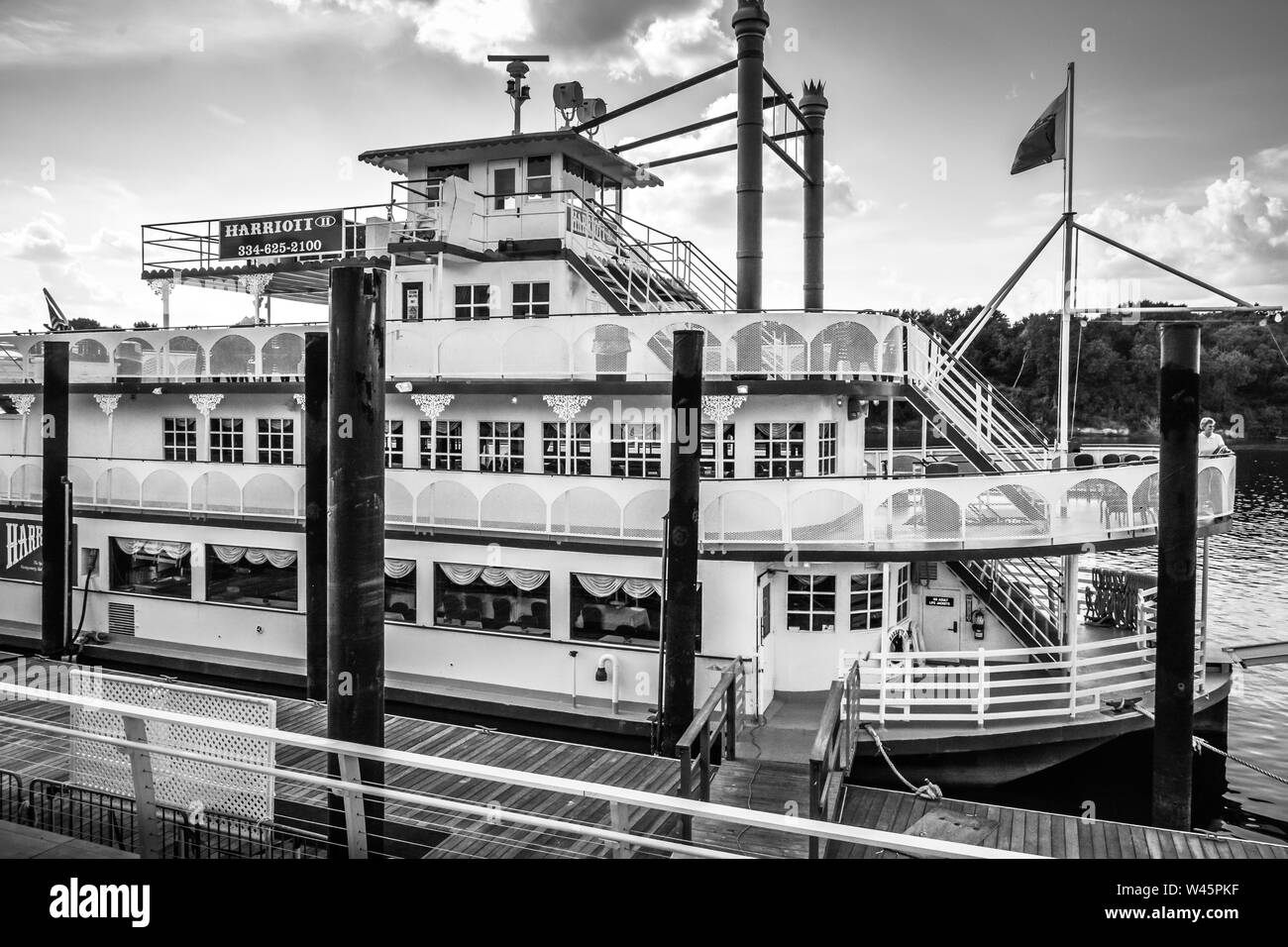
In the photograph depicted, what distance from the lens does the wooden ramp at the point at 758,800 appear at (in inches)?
421

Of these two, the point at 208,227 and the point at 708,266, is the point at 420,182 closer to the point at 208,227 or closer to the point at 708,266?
the point at 208,227

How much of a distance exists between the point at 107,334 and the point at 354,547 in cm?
1595

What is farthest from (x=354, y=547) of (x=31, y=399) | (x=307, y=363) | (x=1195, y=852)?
(x=31, y=399)

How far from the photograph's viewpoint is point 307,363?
16.4 metres

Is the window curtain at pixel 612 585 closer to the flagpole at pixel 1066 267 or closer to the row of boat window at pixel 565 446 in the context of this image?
the row of boat window at pixel 565 446

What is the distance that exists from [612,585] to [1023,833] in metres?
7.50

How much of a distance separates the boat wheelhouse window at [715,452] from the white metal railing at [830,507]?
198 cm

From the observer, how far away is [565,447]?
1841 centimetres

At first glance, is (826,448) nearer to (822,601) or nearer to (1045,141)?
(822,601)

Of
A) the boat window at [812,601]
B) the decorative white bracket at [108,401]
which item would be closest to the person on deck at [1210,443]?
the boat window at [812,601]
